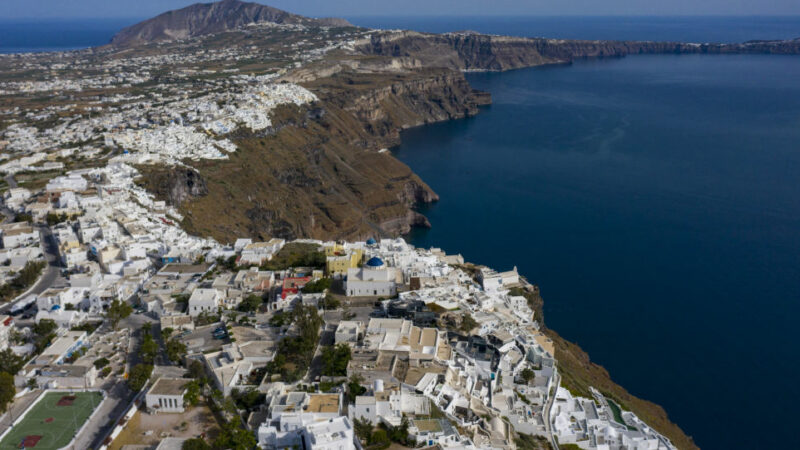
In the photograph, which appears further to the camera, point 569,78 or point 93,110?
point 569,78

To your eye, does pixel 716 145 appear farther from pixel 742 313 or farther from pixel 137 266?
pixel 137 266

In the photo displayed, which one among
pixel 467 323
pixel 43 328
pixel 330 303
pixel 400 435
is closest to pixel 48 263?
pixel 43 328

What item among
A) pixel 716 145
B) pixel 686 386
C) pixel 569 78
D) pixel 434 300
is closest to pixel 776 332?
pixel 686 386

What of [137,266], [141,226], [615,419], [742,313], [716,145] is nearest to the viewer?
[615,419]

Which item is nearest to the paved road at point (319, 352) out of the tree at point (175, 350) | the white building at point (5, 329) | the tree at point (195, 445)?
the tree at point (195, 445)

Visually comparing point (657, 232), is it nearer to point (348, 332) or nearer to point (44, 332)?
point (348, 332)

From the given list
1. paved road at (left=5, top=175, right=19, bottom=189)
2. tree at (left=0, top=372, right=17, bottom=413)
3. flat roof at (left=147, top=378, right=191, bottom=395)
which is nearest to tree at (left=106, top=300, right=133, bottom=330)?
tree at (left=0, top=372, right=17, bottom=413)
